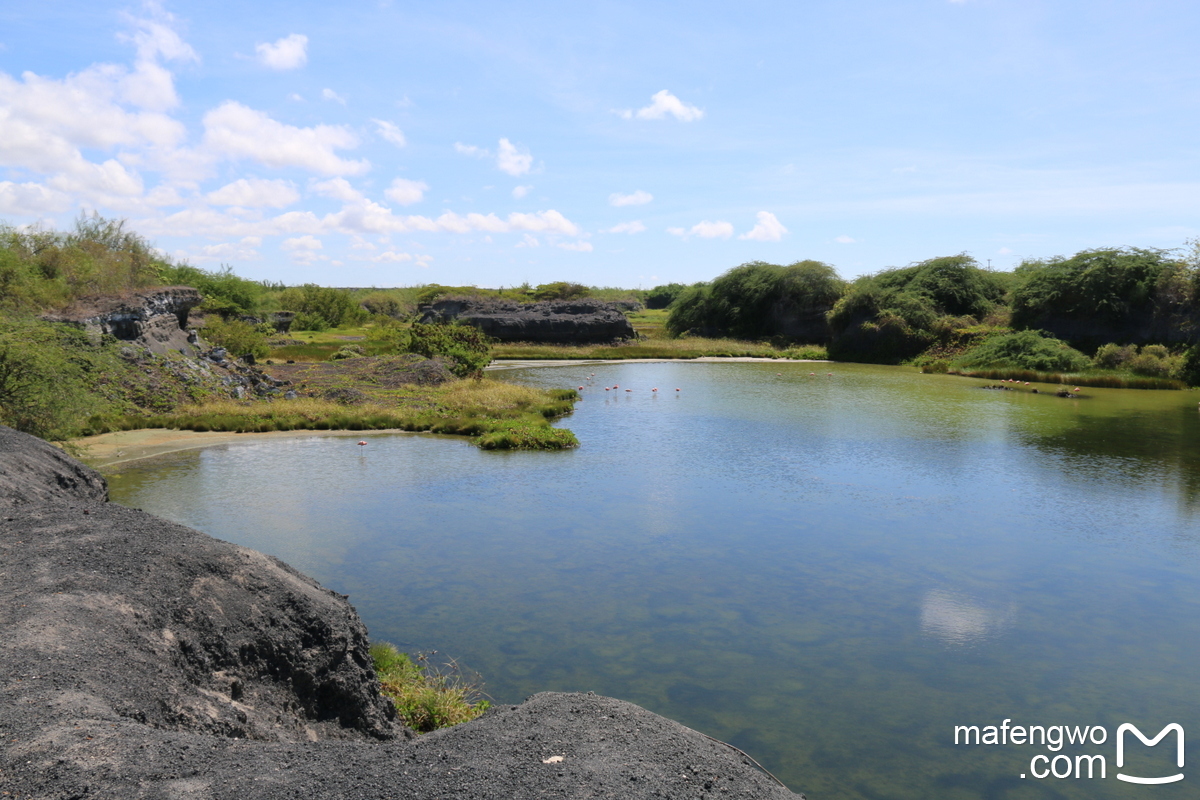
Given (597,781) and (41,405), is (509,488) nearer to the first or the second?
(41,405)

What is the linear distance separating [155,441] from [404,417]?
7038 millimetres

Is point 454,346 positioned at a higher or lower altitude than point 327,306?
lower

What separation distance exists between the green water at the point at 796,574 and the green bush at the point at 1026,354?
69.4ft

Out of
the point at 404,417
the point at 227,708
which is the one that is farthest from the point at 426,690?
the point at 404,417

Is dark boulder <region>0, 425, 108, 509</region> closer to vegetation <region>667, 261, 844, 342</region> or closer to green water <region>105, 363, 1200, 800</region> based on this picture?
green water <region>105, 363, 1200, 800</region>

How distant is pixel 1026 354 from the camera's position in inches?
1794

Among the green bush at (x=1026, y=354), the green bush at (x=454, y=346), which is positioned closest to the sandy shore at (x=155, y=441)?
the green bush at (x=454, y=346)

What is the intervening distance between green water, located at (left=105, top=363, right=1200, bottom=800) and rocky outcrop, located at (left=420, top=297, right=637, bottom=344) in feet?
130

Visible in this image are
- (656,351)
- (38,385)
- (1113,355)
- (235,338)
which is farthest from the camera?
(656,351)

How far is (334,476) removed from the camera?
1784 centimetres

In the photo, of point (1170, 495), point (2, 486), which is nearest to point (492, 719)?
point (2, 486)

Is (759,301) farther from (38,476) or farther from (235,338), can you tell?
(38,476)

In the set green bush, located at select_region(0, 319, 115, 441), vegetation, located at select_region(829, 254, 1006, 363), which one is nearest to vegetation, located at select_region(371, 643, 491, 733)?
green bush, located at select_region(0, 319, 115, 441)

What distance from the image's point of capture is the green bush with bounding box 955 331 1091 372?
143 ft
